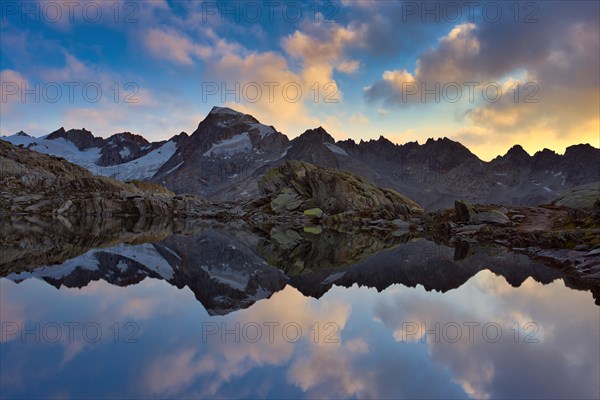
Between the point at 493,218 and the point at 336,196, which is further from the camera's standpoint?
the point at 336,196

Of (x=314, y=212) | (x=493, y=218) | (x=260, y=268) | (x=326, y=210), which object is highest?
(x=326, y=210)

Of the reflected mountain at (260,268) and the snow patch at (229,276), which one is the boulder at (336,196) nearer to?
the reflected mountain at (260,268)

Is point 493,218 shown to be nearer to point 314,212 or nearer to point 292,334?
point 314,212

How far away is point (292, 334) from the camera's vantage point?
1014cm

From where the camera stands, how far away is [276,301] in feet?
46.8

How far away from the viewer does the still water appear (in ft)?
23.8

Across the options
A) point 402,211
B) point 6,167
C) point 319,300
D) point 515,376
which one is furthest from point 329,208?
point 6,167

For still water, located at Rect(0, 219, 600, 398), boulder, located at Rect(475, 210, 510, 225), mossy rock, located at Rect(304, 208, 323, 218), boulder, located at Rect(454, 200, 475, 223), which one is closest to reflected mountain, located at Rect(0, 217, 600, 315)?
still water, located at Rect(0, 219, 600, 398)

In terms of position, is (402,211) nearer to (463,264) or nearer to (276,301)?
(463,264)

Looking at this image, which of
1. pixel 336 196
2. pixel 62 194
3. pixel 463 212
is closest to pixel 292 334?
pixel 463 212

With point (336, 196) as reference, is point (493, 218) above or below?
below

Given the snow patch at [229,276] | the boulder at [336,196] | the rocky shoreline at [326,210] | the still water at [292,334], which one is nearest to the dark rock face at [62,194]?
the rocky shoreline at [326,210]

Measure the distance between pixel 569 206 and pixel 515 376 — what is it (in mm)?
62157

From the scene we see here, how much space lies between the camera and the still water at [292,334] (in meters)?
7.27
